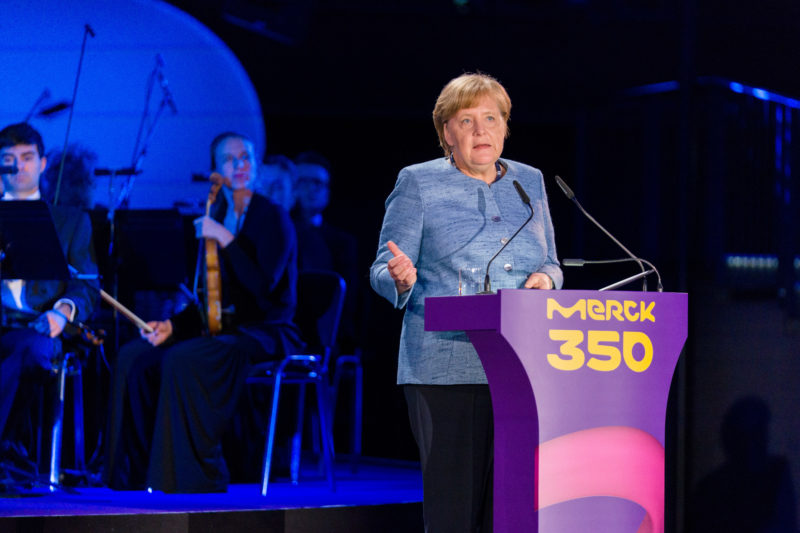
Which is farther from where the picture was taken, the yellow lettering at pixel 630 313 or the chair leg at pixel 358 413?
the chair leg at pixel 358 413

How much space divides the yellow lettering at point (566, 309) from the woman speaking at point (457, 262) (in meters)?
0.19

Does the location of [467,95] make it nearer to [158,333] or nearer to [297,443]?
[158,333]

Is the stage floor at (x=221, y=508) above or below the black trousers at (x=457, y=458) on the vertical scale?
below

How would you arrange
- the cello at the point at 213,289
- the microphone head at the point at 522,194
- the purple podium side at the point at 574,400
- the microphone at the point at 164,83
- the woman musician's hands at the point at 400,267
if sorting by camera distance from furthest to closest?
the microphone at the point at 164,83
the cello at the point at 213,289
the microphone head at the point at 522,194
the woman musician's hands at the point at 400,267
the purple podium side at the point at 574,400

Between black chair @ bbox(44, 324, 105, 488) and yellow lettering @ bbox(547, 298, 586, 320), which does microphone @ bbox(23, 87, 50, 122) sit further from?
yellow lettering @ bbox(547, 298, 586, 320)

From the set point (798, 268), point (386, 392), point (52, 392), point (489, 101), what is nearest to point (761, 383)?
point (798, 268)

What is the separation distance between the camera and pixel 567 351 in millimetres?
2061

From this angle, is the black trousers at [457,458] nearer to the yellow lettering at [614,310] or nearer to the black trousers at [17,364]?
the yellow lettering at [614,310]

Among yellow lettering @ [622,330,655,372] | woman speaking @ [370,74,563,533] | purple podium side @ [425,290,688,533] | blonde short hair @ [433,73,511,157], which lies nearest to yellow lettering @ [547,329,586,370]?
purple podium side @ [425,290,688,533]

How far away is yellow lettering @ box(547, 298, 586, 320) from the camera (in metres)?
2.04

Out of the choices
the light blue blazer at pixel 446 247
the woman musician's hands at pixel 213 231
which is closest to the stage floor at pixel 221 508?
the woman musician's hands at pixel 213 231

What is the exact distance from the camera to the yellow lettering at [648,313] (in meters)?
2.13

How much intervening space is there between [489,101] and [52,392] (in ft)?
8.91

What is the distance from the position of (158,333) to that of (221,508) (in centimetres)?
108
